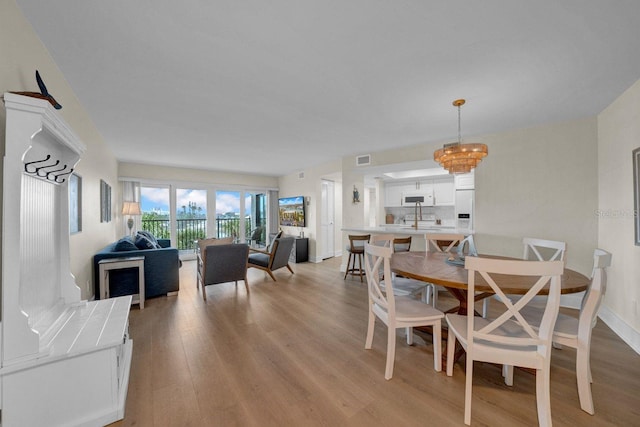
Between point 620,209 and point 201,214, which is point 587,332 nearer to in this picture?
point 620,209

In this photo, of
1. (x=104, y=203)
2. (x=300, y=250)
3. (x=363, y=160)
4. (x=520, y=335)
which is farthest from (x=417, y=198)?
(x=104, y=203)

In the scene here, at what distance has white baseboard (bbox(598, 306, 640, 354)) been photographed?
2176 mm

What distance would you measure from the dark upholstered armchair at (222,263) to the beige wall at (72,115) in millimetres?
1261

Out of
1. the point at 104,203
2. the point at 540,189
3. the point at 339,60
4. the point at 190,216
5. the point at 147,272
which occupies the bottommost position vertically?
the point at 147,272

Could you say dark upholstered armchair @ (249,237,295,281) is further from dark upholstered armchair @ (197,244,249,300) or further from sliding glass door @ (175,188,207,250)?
sliding glass door @ (175,188,207,250)

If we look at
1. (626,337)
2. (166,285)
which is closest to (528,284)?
(626,337)

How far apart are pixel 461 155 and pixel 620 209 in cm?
182

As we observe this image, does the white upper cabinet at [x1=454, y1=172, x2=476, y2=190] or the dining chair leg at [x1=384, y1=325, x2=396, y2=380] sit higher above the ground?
the white upper cabinet at [x1=454, y1=172, x2=476, y2=190]

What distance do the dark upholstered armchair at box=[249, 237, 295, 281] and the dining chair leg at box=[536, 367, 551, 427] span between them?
353 cm

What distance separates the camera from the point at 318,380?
178 centimetres

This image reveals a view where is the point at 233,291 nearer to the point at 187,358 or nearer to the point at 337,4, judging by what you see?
the point at 187,358

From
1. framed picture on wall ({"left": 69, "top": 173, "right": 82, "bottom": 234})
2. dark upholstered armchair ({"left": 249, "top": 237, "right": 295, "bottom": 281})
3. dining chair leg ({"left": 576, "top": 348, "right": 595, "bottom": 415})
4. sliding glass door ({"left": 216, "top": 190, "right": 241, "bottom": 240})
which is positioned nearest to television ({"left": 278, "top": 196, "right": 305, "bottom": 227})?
sliding glass door ({"left": 216, "top": 190, "right": 241, "bottom": 240})

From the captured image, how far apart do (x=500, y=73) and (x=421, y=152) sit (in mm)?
2183

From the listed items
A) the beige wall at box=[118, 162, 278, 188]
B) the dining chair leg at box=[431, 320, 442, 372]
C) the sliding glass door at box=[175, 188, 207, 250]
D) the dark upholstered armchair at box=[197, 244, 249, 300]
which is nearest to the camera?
the dining chair leg at box=[431, 320, 442, 372]
